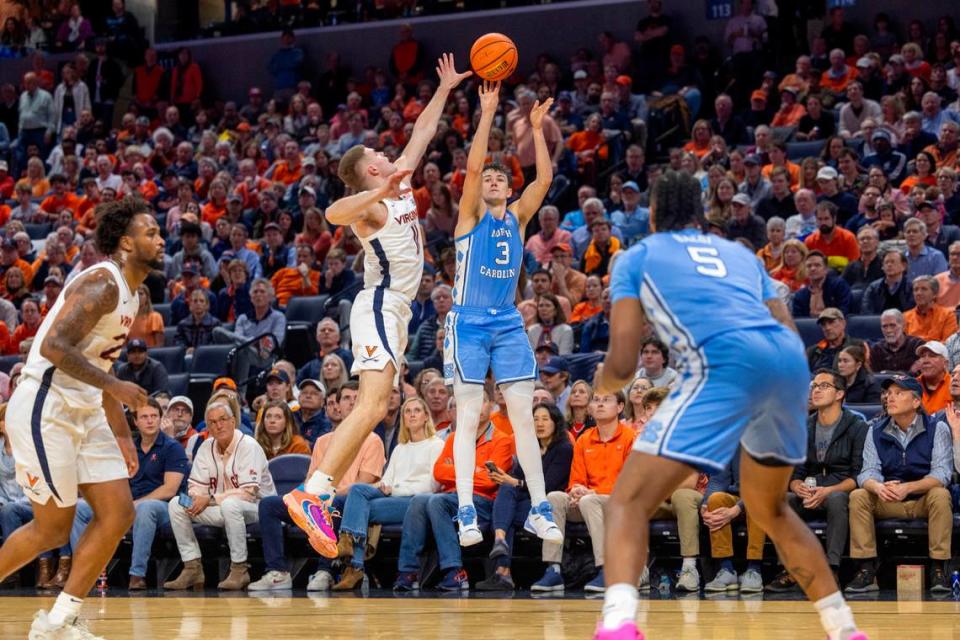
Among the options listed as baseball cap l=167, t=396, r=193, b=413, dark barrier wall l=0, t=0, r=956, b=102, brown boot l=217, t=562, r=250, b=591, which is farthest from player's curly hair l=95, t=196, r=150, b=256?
dark barrier wall l=0, t=0, r=956, b=102

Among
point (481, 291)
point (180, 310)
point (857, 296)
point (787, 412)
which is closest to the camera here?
point (787, 412)

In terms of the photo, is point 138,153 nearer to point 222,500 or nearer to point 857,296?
point 222,500

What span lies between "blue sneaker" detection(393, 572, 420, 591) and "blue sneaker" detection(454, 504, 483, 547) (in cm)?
215

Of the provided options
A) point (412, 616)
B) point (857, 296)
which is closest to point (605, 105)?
point (857, 296)

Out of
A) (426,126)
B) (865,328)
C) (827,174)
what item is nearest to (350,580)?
(426,126)

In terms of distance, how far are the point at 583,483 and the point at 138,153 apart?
13.2 meters

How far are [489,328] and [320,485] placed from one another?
166 centimetres

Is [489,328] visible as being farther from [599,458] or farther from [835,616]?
[835,616]

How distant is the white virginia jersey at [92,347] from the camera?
22.2 feet

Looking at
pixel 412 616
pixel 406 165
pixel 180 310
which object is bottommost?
pixel 412 616

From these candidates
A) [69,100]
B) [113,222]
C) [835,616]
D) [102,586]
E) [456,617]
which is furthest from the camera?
[69,100]

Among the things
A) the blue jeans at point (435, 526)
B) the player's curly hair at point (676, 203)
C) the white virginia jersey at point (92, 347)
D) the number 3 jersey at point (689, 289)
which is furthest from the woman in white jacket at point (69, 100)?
the number 3 jersey at point (689, 289)

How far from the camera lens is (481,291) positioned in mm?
9094

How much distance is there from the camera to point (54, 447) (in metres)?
6.68
